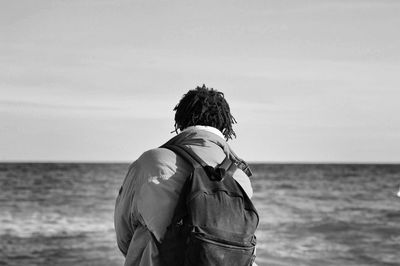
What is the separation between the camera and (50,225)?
664 inches

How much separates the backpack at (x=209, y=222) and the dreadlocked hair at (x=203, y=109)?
208 millimetres

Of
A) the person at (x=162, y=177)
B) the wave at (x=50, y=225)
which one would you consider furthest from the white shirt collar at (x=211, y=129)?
the wave at (x=50, y=225)

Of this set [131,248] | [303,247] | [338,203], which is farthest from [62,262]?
[338,203]

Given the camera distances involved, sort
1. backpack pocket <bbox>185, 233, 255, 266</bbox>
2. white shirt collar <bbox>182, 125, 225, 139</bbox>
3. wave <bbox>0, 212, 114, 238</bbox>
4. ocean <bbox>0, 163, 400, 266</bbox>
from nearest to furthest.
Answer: backpack pocket <bbox>185, 233, 255, 266</bbox>, white shirt collar <bbox>182, 125, 225, 139</bbox>, ocean <bbox>0, 163, 400, 266</bbox>, wave <bbox>0, 212, 114, 238</bbox>

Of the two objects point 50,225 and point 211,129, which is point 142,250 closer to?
point 211,129

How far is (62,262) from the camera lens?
11719mm

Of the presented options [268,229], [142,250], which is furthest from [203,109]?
[268,229]

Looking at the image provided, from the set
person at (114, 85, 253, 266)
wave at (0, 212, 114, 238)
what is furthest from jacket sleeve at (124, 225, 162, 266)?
wave at (0, 212, 114, 238)

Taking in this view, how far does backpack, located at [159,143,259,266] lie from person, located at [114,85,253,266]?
1.6 inches

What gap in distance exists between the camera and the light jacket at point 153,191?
8.95ft

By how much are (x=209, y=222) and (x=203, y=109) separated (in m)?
0.48

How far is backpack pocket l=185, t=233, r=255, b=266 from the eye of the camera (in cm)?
265

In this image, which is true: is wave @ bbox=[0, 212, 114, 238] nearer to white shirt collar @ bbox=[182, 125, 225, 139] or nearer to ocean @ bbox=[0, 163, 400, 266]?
ocean @ bbox=[0, 163, 400, 266]

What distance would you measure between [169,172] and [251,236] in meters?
0.38
